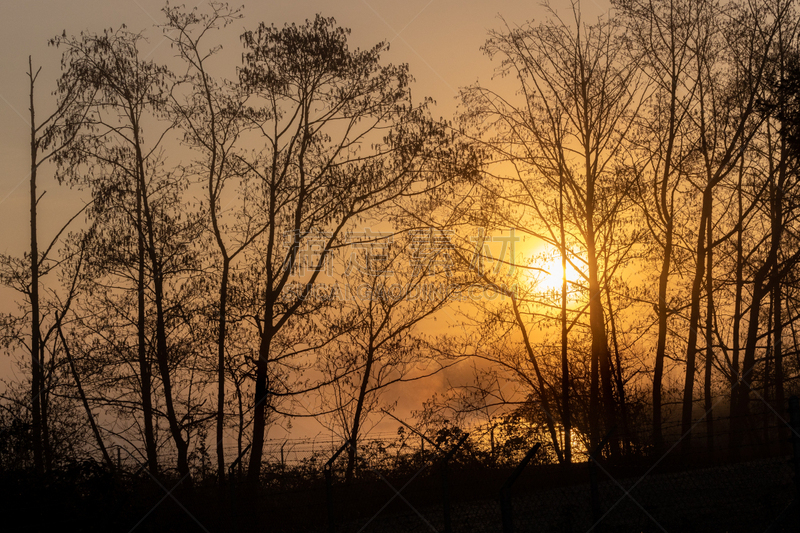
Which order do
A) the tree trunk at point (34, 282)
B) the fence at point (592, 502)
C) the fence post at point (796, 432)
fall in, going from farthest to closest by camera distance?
Result: the tree trunk at point (34, 282) < the fence at point (592, 502) < the fence post at point (796, 432)

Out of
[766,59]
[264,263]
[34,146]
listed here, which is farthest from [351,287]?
[766,59]

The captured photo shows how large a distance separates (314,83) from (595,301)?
8.94 metres

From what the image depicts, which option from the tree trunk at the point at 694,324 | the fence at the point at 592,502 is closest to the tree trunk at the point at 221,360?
the fence at the point at 592,502

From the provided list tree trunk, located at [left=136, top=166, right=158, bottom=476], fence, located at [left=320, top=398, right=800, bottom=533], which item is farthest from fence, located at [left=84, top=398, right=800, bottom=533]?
tree trunk, located at [left=136, top=166, right=158, bottom=476]

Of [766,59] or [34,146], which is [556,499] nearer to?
[766,59]

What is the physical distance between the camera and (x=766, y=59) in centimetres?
1741

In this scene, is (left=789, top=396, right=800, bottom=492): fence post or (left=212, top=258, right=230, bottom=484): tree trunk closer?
(left=789, top=396, right=800, bottom=492): fence post

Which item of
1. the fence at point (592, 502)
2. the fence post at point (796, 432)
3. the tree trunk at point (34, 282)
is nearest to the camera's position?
the fence post at point (796, 432)

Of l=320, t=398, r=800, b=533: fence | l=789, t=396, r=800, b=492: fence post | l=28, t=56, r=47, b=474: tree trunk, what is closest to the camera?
l=789, t=396, r=800, b=492: fence post

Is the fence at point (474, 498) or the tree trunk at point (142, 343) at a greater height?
the tree trunk at point (142, 343)

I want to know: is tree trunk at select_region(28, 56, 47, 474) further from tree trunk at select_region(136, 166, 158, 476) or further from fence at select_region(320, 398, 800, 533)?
fence at select_region(320, 398, 800, 533)

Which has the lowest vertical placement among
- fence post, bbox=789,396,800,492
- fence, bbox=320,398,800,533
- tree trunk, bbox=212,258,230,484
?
fence, bbox=320,398,800,533

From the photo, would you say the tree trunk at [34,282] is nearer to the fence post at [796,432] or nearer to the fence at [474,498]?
the fence at [474,498]

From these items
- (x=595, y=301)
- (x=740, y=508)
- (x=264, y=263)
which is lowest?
(x=740, y=508)
